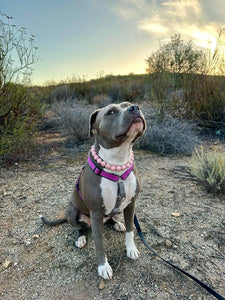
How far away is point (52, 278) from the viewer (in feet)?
6.66

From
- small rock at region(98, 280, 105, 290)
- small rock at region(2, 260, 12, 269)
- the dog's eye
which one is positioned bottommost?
small rock at region(2, 260, 12, 269)

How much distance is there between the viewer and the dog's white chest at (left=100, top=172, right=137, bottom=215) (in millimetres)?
1839

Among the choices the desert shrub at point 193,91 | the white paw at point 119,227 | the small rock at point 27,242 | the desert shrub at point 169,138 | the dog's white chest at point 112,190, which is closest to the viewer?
the dog's white chest at point 112,190

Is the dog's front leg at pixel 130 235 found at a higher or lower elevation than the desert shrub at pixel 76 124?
lower

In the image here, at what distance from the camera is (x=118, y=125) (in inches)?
69.0

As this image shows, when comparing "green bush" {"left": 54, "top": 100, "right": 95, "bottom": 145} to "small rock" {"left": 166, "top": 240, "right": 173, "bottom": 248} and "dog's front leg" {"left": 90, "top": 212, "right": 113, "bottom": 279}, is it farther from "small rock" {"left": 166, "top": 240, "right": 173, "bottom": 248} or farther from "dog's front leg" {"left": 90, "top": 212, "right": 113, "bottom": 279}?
"dog's front leg" {"left": 90, "top": 212, "right": 113, "bottom": 279}

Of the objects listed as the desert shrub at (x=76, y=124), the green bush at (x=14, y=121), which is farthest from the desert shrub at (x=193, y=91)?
the green bush at (x=14, y=121)

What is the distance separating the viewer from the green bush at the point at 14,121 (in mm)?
4855

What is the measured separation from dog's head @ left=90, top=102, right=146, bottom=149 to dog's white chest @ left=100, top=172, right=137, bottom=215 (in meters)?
0.31

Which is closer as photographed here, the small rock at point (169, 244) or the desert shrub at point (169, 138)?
the small rock at point (169, 244)

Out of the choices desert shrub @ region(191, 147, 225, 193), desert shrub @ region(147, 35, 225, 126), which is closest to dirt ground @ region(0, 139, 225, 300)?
desert shrub @ region(191, 147, 225, 193)

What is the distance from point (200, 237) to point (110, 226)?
1.02 meters

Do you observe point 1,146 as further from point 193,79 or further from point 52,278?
point 193,79

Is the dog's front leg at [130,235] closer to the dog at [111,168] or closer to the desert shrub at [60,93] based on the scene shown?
the dog at [111,168]
